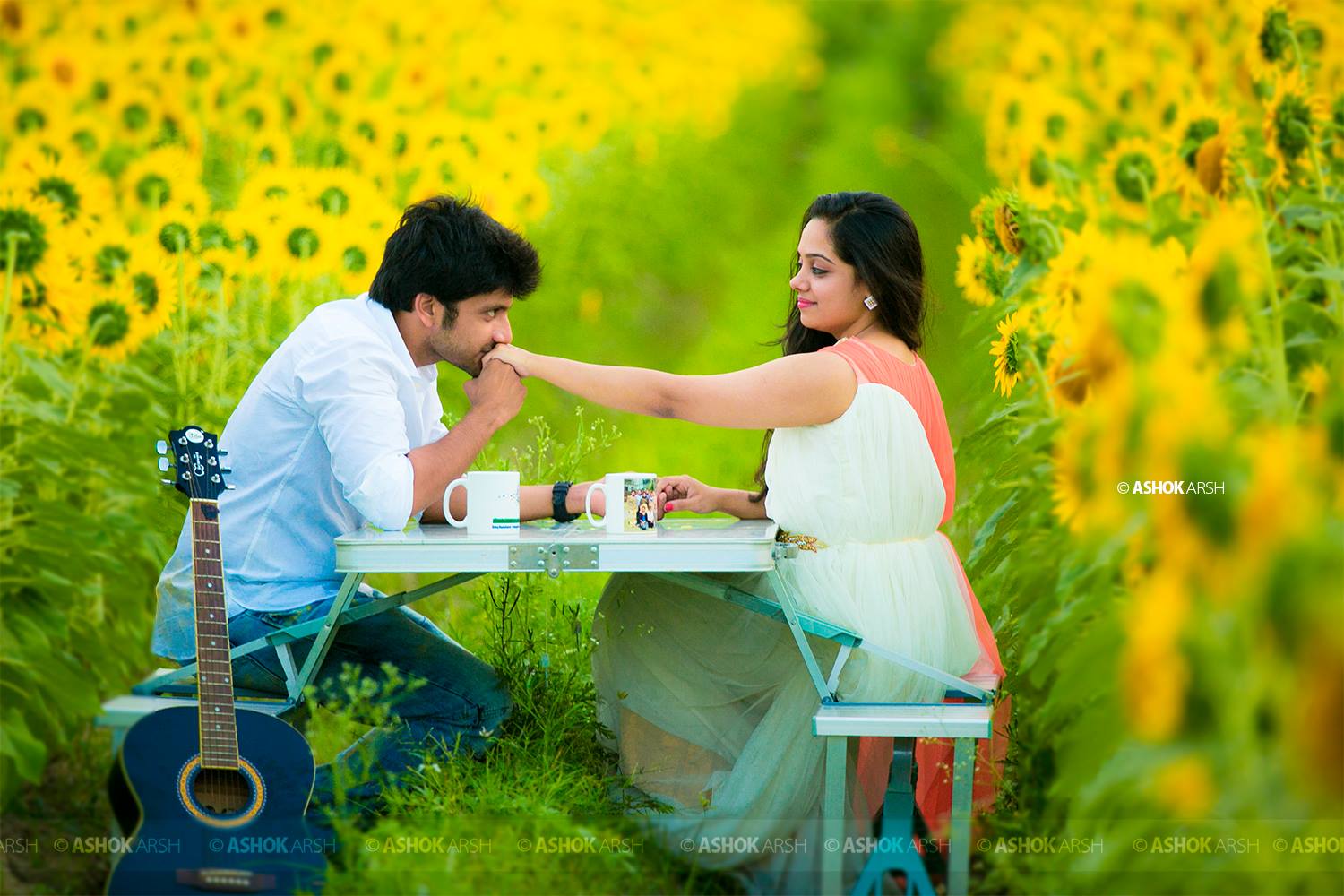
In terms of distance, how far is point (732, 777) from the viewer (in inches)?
95.3

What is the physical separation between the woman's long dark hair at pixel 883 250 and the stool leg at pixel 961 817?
0.84 meters

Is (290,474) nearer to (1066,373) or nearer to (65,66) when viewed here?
(1066,373)

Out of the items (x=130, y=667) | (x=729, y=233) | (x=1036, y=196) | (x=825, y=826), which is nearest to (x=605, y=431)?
(x=729, y=233)

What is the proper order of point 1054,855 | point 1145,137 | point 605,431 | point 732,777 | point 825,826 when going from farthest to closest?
point 605,431, point 1145,137, point 732,777, point 825,826, point 1054,855

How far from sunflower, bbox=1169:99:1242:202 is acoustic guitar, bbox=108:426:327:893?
6.22ft

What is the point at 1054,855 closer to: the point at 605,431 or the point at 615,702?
the point at 615,702

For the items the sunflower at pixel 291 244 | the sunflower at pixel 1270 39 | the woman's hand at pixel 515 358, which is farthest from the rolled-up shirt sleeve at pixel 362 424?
the sunflower at pixel 1270 39

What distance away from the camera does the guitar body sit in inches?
83.4

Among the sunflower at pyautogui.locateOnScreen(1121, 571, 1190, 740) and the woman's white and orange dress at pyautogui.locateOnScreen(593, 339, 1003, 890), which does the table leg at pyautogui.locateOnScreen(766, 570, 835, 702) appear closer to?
the woman's white and orange dress at pyautogui.locateOnScreen(593, 339, 1003, 890)

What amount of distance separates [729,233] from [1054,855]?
2.48 meters

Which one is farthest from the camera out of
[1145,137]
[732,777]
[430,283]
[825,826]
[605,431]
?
[605,431]

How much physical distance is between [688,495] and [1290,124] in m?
1.38

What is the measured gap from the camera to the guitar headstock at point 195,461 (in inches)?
88.0

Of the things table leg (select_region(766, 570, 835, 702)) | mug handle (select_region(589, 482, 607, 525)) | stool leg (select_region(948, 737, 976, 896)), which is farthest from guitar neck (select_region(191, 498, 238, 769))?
stool leg (select_region(948, 737, 976, 896))
